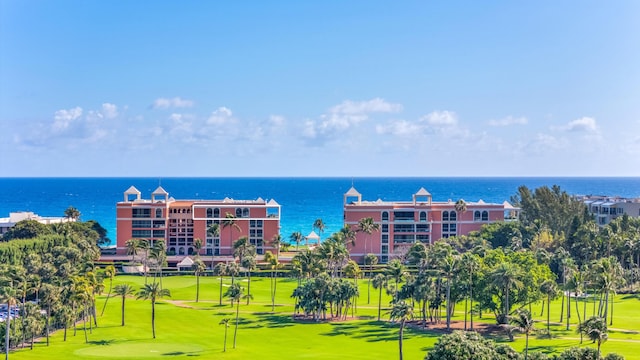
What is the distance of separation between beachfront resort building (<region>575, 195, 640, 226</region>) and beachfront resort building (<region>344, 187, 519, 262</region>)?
23.1m

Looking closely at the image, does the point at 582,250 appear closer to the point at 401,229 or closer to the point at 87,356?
the point at 401,229

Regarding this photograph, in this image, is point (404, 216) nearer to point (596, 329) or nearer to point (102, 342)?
point (102, 342)

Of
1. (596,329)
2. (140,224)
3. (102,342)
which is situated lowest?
(102,342)

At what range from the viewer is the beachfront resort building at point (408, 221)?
15012 centimetres

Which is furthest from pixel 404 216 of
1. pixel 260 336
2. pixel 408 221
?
pixel 260 336

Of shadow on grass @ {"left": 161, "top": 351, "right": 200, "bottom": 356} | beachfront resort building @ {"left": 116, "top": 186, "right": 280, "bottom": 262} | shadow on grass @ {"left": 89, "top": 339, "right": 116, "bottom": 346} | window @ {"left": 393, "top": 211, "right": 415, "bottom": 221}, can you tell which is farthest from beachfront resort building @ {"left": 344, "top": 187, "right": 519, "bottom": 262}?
shadow on grass @ {"left": 161, "top": 351, "right": 200, "bottom": 356}

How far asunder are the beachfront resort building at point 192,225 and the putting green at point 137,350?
6608cm

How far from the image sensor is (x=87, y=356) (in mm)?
74438

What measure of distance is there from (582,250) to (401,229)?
39.7m

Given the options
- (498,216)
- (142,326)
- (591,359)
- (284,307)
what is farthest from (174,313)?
(498,216)

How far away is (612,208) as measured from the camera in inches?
6240

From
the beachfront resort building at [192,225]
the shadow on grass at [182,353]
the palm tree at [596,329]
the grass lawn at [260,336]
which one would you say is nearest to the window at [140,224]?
the beachfront resort building at [192,225]

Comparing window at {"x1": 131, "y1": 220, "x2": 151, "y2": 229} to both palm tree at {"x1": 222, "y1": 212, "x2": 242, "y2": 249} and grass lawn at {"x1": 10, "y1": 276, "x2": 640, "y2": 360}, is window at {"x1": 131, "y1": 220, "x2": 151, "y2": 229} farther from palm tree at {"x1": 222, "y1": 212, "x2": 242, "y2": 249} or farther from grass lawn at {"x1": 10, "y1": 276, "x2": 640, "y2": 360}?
grass lawn at {"x1": 10, "y1": 276, "x2": 640, "y2": 360}

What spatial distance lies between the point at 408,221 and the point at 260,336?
71.4 meters
